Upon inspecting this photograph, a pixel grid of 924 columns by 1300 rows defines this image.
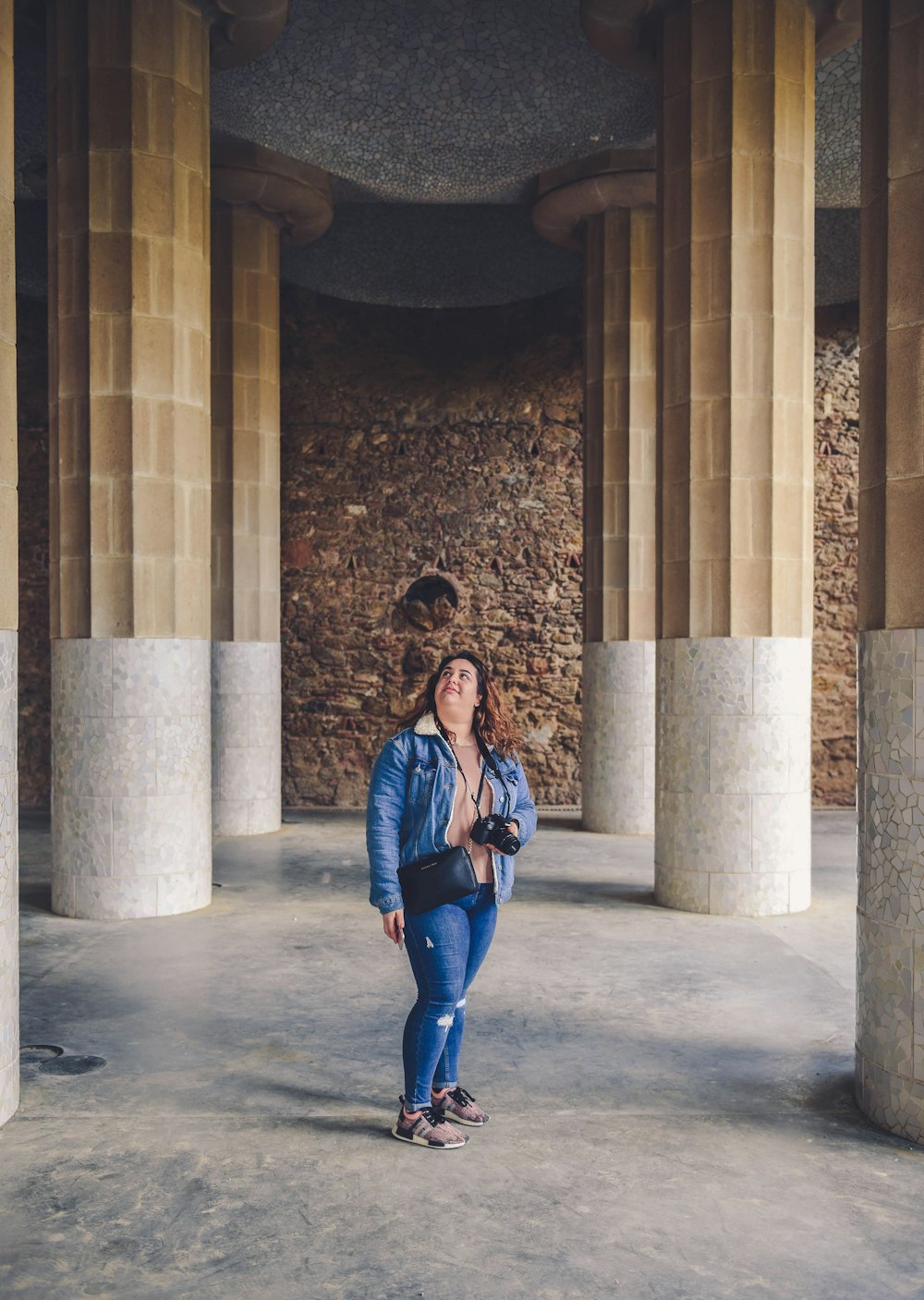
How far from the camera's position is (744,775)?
25.8ft

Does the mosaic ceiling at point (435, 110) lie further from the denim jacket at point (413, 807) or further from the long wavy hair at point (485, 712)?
the denim jacket at point (413, 807)

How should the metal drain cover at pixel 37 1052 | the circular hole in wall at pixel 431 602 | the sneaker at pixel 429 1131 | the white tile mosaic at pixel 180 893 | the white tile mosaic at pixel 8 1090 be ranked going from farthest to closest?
1. the circular hole in wall at pixel 431 602
2. the white tile mosaic at pixel 180 893
3. the metal drain cover at pixel 37 1052
4. the white tile mosaic at pixel 8 1090
5. the sneaker at pixel 429 1131

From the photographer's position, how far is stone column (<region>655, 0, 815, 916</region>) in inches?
310

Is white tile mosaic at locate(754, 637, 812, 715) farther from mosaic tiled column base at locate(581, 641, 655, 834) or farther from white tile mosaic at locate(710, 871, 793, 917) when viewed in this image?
mosaic tiled column base at locate(581, 641, 655, 834)

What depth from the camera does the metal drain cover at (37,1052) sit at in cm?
489

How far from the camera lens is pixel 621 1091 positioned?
4504 millimetres

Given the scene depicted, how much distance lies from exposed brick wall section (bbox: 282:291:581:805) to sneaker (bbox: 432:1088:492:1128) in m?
10.3

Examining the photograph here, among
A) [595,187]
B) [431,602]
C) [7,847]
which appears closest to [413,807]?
[7,847]

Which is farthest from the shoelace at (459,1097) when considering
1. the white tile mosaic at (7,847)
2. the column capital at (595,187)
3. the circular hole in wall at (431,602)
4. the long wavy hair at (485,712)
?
the circular hole in wall at (431,602)

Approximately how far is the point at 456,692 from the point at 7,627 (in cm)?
168

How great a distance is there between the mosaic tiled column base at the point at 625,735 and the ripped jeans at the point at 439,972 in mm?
7919

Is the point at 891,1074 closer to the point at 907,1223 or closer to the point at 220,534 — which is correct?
the point at 907,1223

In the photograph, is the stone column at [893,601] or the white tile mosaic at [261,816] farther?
the white tile mosaic at [261,816]

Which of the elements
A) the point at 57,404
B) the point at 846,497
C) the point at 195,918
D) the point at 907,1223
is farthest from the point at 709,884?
the point at 846,497
